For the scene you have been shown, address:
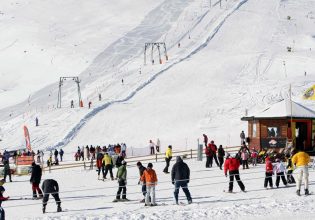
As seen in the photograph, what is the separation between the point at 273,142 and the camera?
31062 millimetres

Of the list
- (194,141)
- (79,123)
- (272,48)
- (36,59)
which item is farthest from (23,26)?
(194,141)

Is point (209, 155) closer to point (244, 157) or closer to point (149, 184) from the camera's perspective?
point (244, 157)

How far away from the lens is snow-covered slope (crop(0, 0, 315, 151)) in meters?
47.4

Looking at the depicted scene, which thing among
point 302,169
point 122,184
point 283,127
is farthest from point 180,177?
point 283,127

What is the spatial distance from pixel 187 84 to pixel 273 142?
26.8 metres

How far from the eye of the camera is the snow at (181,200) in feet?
54.4

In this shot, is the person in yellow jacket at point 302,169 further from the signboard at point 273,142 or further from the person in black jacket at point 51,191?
the signboard at point 273,142

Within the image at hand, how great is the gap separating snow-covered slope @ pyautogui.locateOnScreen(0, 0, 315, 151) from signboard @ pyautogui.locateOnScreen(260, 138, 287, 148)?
34.7 feet

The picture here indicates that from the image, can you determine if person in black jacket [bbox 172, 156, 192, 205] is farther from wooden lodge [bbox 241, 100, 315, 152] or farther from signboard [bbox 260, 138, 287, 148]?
signboard [bbox 260, 138, 287, 148]

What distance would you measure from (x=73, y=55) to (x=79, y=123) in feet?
133

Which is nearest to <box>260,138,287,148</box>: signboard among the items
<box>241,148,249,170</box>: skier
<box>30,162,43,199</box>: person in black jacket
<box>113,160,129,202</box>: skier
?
<box>241,148,249,170</box>: skier

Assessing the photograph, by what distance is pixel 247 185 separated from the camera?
72.6 ft

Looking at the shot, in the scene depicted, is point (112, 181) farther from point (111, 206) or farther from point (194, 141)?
point (194, 141)

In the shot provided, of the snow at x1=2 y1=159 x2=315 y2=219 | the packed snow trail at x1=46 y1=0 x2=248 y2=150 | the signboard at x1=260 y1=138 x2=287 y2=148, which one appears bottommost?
the snow at x1=2 y1=159 x2=315 y2=219
